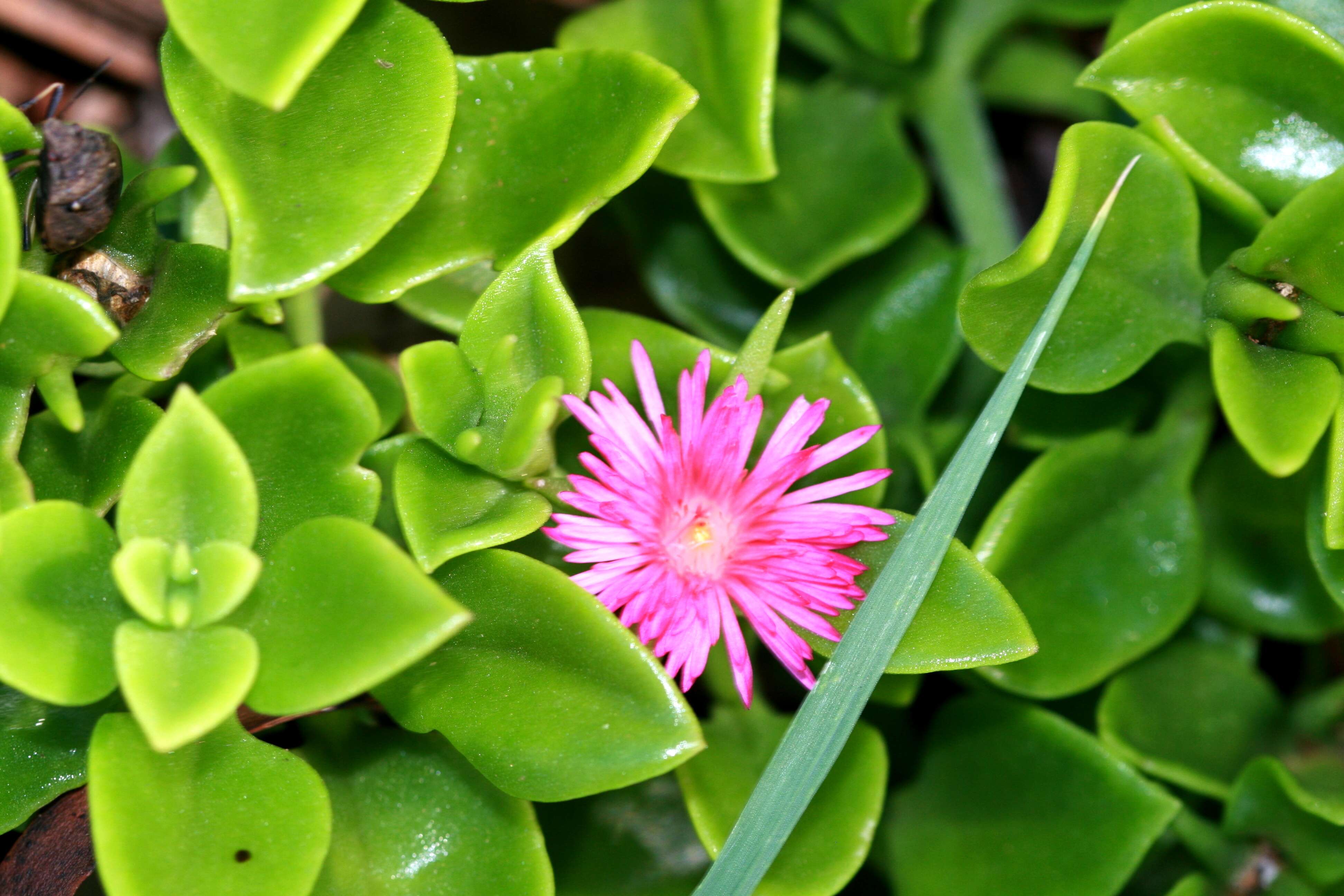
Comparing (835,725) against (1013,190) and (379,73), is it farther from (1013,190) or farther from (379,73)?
(1013,190)

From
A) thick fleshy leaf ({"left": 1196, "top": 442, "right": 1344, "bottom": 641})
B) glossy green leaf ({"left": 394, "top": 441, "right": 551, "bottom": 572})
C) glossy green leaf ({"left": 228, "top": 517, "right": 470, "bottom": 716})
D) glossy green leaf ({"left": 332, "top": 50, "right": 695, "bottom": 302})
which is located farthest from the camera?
thick fleshy leaf ({"left": 1196, "top": 442, "right": 1344, "bottom": 641})

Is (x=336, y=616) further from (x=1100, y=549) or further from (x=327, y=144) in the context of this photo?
(x=1100, y=549)

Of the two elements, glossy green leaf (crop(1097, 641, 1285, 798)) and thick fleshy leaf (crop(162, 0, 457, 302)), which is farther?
glossy green leaf (crop(1097, 641, 1285, 798))

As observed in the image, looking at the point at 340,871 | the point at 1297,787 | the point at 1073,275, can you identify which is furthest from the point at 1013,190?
the point at 340,871

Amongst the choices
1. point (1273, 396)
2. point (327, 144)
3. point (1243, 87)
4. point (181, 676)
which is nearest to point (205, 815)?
point (181, 676)

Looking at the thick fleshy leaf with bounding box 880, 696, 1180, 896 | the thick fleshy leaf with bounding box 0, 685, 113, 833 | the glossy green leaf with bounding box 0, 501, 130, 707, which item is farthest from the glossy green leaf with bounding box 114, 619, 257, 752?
the thick fleshy leaf with bounding box 880, 696, 1180, 896

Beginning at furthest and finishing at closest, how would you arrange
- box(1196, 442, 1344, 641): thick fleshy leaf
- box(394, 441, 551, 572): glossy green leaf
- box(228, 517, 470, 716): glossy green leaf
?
box(1196, 442, 1344, 641): thick fleshy leaf < box(394, 441, 551, 572): glossy green leaf < box(228, 517, 470, 716): glossy green leaf

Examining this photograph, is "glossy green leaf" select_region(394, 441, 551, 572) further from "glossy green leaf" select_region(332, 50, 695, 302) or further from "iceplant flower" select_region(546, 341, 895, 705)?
"glossy green leaf" select_region(332, 50, 695, 302)
